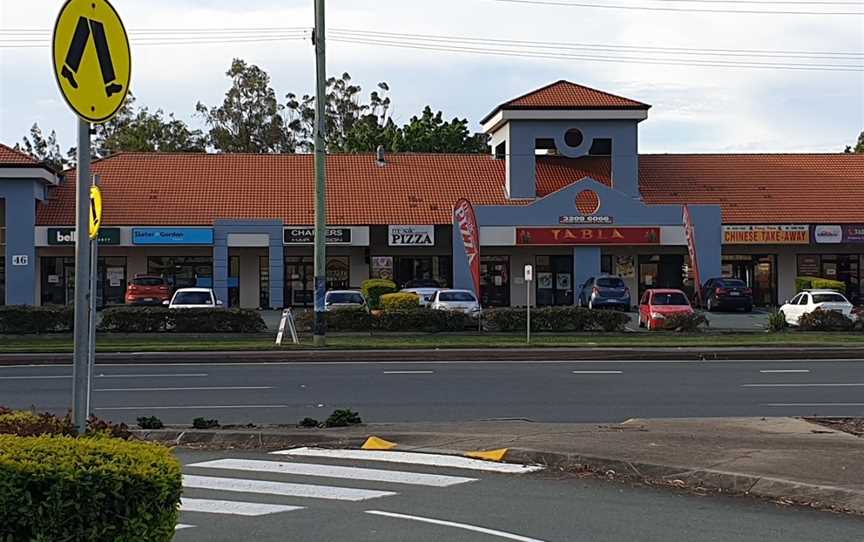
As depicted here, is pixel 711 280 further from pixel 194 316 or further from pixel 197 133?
pixel 197 133

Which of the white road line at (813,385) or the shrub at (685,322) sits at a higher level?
the shrub at (685,322)

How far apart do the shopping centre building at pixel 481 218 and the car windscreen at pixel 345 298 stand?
8.12 metres

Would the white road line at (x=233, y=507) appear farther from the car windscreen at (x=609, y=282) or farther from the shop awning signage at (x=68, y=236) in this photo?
the shop awning signage at (x=68, y=236)

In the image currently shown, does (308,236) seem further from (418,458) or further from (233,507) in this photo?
(233,507)

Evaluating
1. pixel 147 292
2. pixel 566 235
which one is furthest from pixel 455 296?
pixel 147 292

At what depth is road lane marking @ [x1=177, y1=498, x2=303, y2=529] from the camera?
27.5ft

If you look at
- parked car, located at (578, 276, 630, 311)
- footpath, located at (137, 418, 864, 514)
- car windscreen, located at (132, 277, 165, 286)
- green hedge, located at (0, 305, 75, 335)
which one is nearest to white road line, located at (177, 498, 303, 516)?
footpath, located at (137, 418, 864, 514)

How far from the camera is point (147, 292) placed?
139 ft

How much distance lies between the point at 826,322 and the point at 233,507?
28540 millimetres

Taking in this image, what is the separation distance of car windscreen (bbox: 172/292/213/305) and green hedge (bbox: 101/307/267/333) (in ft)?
13.2

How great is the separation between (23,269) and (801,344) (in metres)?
31.4

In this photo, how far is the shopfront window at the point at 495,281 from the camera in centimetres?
4897

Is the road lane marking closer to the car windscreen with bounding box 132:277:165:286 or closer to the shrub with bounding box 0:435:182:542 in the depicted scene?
the shrub with bounding box 0:435:182:542

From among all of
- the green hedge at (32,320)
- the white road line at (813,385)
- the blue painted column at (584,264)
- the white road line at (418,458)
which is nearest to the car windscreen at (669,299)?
the blue painted column at (584,264)
